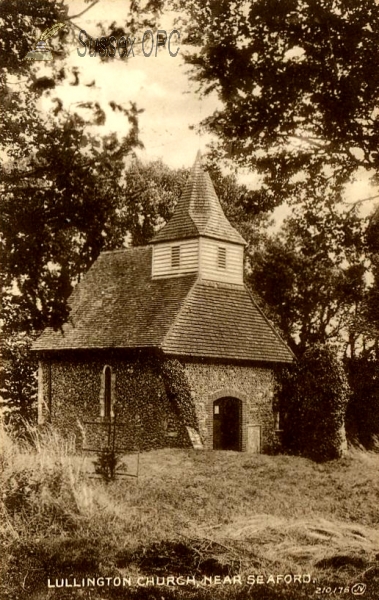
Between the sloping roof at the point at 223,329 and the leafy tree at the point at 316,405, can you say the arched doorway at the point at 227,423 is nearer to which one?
the sloping roof at the point at 223,329

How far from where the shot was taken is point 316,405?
21547 mm

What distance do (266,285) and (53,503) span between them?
772 inches

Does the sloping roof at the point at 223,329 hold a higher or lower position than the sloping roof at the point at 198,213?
lower

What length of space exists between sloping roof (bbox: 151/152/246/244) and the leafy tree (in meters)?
4.79

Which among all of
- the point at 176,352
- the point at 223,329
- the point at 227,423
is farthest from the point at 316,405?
the point at 176,352

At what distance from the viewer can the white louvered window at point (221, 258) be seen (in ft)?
72.2

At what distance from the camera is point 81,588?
782cm

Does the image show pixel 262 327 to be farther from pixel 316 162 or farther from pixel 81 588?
pixel 81 588

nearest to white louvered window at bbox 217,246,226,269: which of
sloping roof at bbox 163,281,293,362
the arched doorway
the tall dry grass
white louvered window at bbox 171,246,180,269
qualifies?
sloping roof at bbox 163,281,293,362

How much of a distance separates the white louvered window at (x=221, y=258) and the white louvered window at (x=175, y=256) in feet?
4.19

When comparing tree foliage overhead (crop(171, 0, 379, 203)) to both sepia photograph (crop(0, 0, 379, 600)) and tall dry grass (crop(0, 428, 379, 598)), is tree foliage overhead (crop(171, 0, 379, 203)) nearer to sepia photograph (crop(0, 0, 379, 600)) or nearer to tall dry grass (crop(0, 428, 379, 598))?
sepia photograph (crop(0, 0, 379, 600))

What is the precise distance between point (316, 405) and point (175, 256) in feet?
21.0

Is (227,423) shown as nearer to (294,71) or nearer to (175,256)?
(175,256)

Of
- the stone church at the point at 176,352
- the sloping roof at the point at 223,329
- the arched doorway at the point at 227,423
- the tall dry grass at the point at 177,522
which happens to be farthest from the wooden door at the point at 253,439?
the tall dry grass at the point at 177,522
